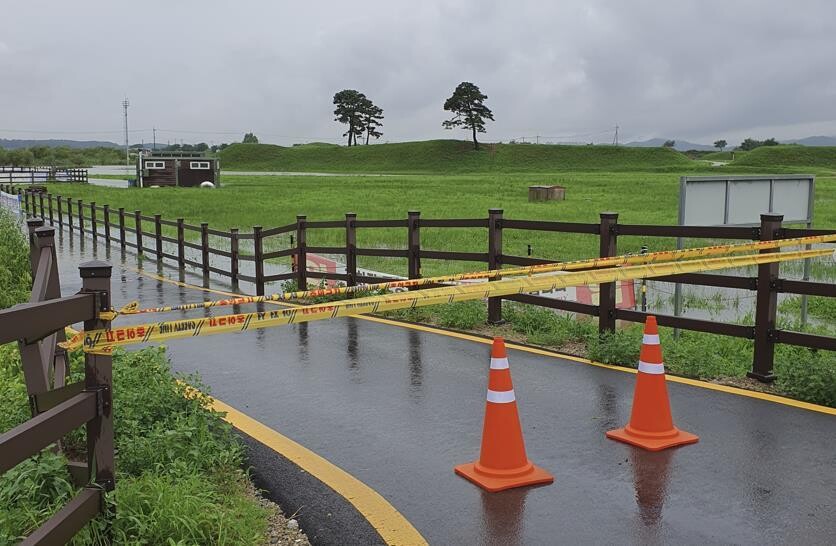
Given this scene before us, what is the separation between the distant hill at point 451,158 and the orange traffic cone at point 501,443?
90.5m

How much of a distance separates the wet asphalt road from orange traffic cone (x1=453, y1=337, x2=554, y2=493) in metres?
0.12

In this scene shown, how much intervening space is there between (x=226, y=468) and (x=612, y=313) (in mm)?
4794

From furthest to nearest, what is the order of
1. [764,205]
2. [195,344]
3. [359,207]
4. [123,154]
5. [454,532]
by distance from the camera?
1. [123,154]
2. [359,207]
3. [764,205]
4. [195,344]
5. [454,532]

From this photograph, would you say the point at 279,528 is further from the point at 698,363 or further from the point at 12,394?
the point at 698,363

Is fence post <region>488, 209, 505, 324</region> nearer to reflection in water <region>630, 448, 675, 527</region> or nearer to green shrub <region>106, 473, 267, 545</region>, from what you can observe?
reflection in water <region>630, 448, 675, 527</region>

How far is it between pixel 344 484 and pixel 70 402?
1.81 metres

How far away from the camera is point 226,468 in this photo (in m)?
4.90

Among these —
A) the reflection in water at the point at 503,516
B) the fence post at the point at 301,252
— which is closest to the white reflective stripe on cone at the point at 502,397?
the reflection in water at the point at 503,516

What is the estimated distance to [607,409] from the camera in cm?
640

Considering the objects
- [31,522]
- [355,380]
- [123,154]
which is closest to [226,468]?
[31,522]

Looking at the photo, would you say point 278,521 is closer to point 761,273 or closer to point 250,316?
point 250,316

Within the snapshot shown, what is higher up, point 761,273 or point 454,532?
point 761,273

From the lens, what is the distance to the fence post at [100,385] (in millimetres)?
3826

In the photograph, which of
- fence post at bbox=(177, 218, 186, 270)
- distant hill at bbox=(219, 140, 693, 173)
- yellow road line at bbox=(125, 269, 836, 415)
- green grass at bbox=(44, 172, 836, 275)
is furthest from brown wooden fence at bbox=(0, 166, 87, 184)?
→ yellow road line at bbox=(125, 269, 836, 415)
